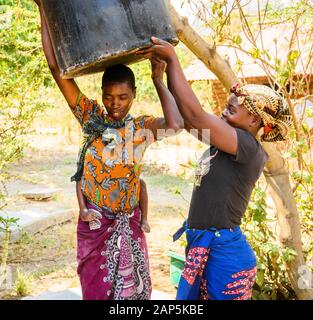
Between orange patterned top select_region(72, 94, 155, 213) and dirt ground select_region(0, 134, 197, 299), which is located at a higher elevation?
orange patterned top select_region(72, 94, 155, 213)

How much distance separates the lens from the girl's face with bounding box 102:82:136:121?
2.11 meters

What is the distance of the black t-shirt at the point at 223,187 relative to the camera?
2041 mm

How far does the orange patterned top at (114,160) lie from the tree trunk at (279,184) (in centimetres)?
83

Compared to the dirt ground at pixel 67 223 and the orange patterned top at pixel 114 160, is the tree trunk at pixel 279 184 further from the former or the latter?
the orange patterned top at pixel 114 160

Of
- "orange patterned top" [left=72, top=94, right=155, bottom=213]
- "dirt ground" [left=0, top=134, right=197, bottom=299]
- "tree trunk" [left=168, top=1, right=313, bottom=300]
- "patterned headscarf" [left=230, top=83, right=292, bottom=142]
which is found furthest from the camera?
"dirt ground" [left=0, top=134, right=197, bottom=299]

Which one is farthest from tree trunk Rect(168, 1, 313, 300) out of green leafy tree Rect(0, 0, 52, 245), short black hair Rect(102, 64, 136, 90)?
green leafy tree Rect(0, 0, 52, 245)

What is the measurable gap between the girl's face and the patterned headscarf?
0.48 m

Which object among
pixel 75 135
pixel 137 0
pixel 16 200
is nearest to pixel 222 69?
pixel 137 0

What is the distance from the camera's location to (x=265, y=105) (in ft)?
6.57

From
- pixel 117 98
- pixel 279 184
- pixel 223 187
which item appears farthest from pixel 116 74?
pixel 279 184

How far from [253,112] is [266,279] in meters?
2.19

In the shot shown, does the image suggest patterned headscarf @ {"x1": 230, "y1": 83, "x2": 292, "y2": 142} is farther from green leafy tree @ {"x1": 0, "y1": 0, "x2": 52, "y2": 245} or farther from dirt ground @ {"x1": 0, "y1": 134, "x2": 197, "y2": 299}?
green leafy tree @ {"x1": 0, "y1": 0, "x2": 52, "y2": 245}
